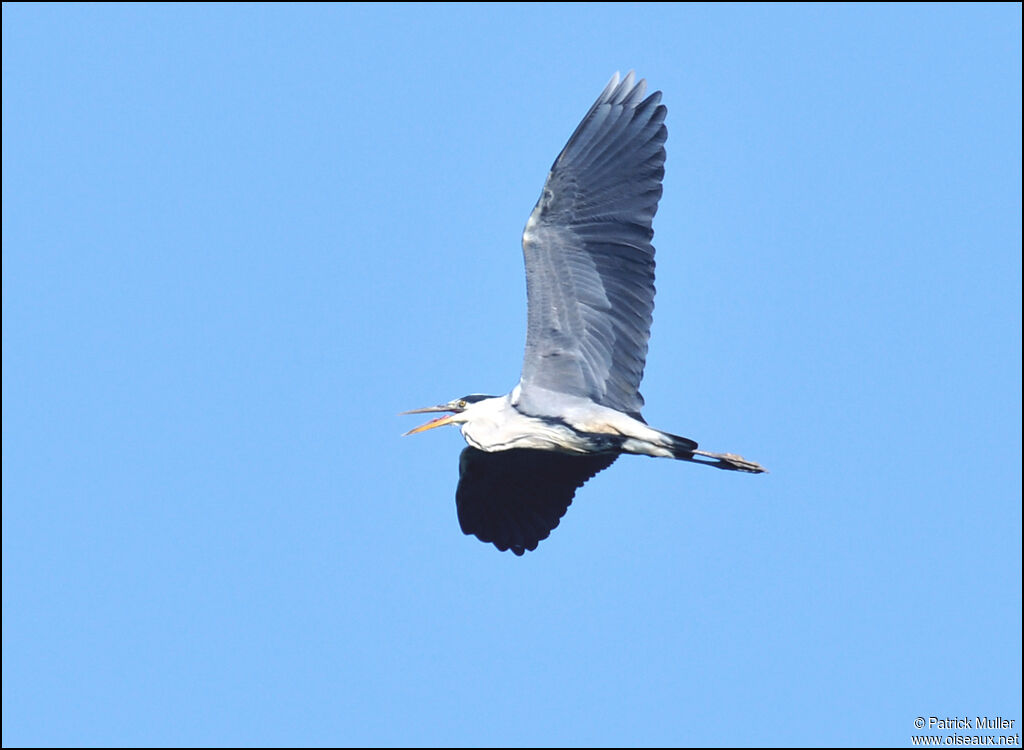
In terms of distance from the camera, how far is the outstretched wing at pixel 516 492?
11.3m

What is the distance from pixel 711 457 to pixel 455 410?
1915mm

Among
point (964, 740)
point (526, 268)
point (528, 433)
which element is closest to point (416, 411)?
point (528, 433)

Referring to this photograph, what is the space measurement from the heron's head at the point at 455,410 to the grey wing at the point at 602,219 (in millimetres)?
991

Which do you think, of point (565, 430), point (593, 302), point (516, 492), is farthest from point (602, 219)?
point (516, 492)

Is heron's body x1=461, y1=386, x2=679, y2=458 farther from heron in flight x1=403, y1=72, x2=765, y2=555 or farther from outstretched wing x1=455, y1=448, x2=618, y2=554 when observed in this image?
outstretched wing x1=455, y1=448, x2=618, y2=554

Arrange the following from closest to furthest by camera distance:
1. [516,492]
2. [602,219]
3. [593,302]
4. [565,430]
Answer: [602,219], [593,302], [565,430], [516,492]

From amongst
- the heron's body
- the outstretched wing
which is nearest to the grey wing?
the heron's body

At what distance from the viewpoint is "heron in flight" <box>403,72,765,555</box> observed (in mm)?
9602

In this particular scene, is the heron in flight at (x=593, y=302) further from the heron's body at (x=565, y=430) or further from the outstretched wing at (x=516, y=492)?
the outstretched wing at (x=516, y=492)

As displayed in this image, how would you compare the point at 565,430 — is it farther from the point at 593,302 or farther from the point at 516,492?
the point at 516,492

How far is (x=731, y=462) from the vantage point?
987 cm

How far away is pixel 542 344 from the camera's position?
32.6 feet

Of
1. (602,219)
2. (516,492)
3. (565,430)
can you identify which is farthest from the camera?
(516,492)

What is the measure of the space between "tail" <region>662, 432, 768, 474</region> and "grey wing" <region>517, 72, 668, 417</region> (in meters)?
0.84
